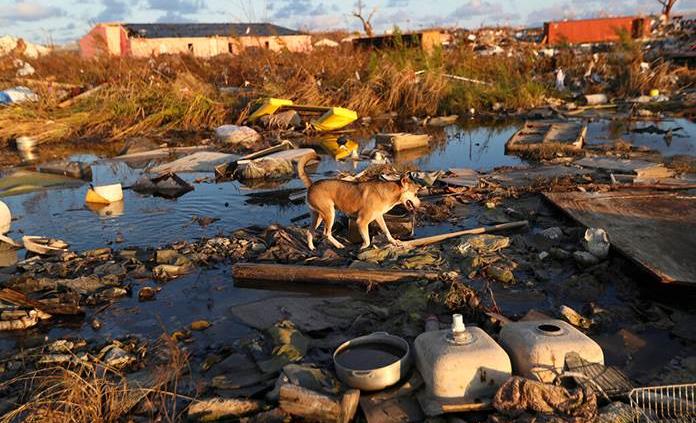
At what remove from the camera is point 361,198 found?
6.52 m

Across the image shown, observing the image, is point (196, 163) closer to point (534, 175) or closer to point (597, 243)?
point (534, 175)

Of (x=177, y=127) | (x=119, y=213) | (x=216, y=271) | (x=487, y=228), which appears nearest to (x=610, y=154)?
(x=487, y=228)

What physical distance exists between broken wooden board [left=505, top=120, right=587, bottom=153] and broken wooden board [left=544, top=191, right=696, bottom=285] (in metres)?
4.49

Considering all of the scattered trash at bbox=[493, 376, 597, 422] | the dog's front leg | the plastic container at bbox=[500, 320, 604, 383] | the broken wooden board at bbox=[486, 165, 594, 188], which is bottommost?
the scattered trash at bbox=[493, 376, 597, 422]

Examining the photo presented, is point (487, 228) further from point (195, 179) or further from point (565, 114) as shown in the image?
point (565, 114)

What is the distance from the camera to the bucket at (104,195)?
377 inches

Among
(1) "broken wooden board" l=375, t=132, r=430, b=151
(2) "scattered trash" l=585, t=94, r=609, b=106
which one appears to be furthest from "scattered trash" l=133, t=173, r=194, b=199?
(2) "scattered trash" l=585, t=94, r=609, b=106

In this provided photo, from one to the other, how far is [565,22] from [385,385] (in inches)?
1613

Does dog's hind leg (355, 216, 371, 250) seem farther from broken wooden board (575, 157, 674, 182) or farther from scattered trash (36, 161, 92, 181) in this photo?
scattered trash (36, 161, 92, 181)

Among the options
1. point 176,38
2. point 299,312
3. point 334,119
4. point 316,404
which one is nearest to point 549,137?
point 334,119

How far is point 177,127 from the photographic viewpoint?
18062 mm

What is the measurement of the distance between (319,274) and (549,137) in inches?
380

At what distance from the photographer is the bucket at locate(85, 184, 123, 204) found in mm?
9586

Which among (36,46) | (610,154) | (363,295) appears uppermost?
(36,46)
